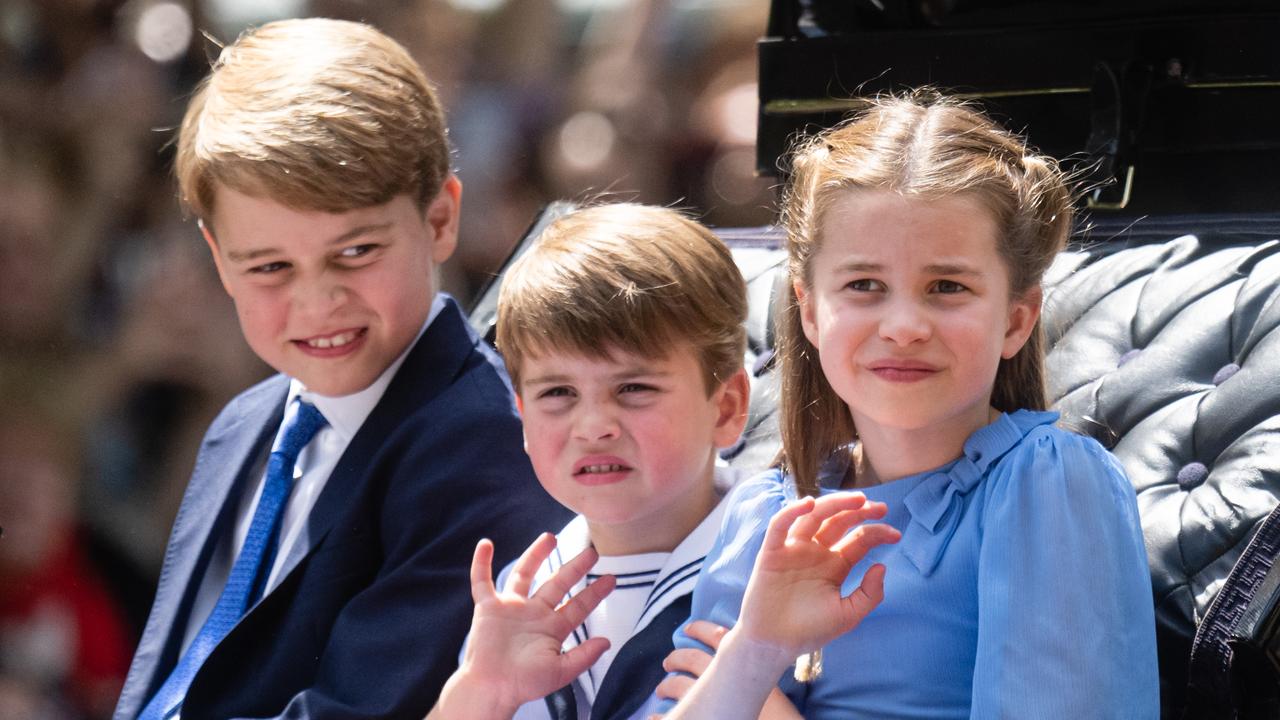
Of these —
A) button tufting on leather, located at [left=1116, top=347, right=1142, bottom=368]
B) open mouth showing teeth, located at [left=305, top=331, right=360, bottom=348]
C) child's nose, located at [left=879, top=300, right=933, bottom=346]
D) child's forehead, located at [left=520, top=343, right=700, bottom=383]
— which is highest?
child's nose, located at [left=879, top=300, right=933, bottom=346]

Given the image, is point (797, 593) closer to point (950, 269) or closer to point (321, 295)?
point (950, 269)

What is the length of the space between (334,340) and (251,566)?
0.32 meters

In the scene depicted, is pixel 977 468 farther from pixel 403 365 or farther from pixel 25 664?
pixel 25 664

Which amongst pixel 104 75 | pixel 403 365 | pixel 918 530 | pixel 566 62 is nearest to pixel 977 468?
pixel 918 530

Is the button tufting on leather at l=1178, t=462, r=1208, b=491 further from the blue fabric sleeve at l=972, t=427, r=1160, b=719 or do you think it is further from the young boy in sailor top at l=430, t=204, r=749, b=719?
the young boy in sailor top at l=430, t=204, r=749, b=719

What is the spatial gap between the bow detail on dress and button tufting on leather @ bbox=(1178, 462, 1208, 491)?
0.94 feet

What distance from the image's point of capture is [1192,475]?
1.61m

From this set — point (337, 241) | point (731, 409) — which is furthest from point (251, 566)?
point (731, 409)

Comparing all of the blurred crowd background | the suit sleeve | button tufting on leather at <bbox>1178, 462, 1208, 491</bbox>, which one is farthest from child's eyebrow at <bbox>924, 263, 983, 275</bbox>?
the blurred crowd background

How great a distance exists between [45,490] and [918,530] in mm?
2669

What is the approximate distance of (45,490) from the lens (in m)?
3.48

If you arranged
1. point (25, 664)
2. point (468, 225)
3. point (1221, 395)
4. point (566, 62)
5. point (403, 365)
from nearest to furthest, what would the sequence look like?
point (1221, 395) < point (403, 365) < point (25, 664) < point (468, 225) < point (566, 62)

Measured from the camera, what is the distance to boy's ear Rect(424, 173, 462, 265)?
1.98 m

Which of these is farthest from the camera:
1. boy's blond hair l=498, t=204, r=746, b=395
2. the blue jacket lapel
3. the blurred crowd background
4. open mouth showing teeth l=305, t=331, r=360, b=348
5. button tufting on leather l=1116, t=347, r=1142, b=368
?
the blurred crowd background
